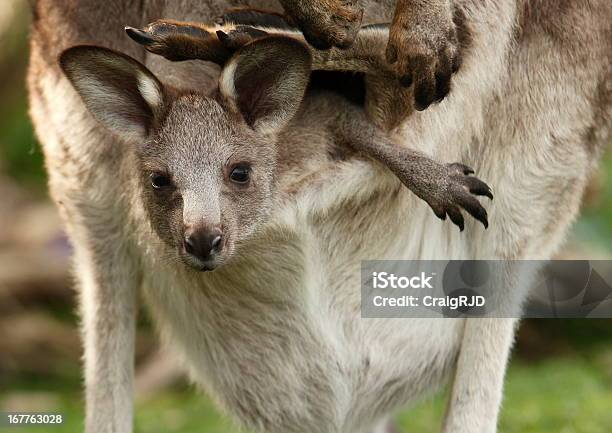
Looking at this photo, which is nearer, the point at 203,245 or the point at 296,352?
the point at 203,245

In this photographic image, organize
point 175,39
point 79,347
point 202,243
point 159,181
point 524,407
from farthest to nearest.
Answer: point 79,347 < point 524,407 < point 159,181 < point 175,39 < point 202,243

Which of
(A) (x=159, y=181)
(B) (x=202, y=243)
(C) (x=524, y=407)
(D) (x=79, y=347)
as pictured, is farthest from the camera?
(D) (x=79, y=347)

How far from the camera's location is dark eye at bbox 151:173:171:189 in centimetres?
302

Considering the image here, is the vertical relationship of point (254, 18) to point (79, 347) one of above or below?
above

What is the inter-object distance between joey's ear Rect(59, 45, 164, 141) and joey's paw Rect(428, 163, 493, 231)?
79cm

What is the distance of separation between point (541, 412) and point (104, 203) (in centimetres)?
262

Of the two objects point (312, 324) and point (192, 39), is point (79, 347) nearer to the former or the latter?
point (312, 324)

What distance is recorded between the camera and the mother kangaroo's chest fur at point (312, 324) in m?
3.31

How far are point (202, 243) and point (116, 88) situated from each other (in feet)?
1.84

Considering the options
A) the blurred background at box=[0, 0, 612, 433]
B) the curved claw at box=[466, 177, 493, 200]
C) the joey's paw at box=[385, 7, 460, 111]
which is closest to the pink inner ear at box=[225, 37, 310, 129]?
the joey's paw at box=[385, 7, 460, 111]

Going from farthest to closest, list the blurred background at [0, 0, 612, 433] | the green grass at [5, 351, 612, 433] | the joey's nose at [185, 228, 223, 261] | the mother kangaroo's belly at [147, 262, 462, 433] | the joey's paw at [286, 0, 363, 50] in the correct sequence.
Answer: the blurred background at [0, 0, 612, 433] < the green grass at [5, 351, 612, 433] < the mother kangaroo's belly at [147, 262, 462, 433] < the joey's paw at [286, 0, 363, 50] < the joey's nose at [185, 228, 223, 261]

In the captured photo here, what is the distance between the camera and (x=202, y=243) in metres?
2.82

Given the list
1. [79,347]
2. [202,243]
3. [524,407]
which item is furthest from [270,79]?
[79,347]

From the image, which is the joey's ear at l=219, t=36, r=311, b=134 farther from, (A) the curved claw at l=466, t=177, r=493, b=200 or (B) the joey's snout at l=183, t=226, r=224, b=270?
(A) the curved claw at l=466, t=177, r=493, b=200
